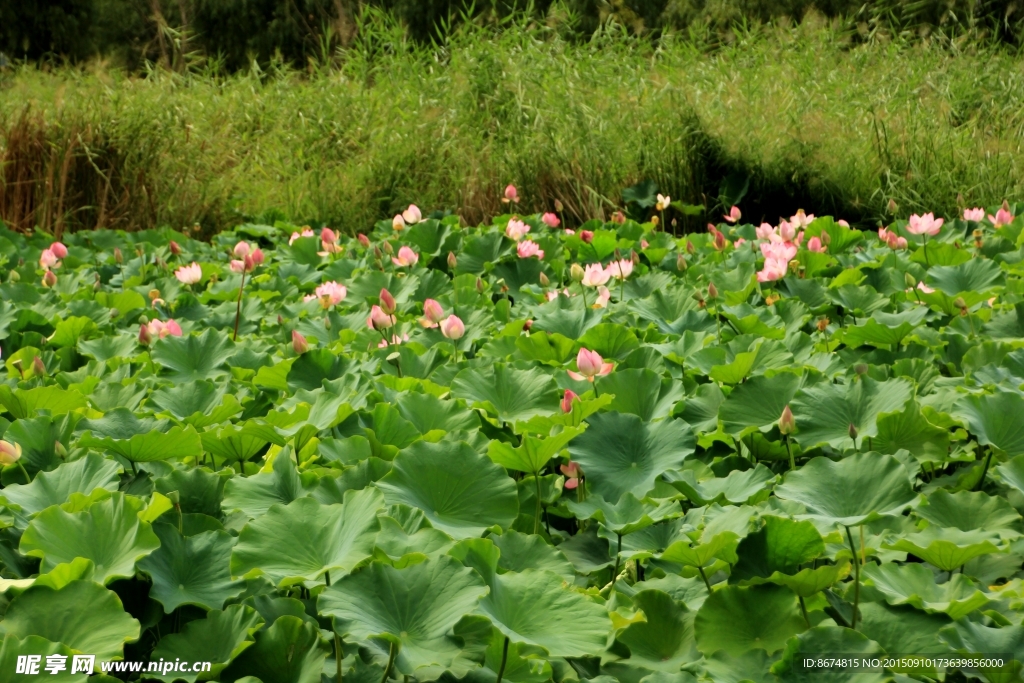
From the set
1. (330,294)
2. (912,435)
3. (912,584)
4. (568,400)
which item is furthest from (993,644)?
(330,294)

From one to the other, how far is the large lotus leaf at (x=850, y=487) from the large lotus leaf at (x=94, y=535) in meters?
0.81

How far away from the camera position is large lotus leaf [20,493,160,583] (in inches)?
41.3

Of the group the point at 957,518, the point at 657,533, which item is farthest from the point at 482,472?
the point at 957,518

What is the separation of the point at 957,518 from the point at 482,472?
0.65 m

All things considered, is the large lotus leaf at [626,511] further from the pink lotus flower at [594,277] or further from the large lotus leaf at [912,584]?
the pink lotus flower at [594,277]

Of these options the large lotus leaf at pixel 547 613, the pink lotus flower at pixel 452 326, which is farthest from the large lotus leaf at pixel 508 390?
the large lotus leaf at pixel 547 613

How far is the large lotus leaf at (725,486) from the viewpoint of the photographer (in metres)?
1.28

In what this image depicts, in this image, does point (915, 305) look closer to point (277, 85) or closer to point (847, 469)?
point (847, 469)

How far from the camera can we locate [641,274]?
3.04m

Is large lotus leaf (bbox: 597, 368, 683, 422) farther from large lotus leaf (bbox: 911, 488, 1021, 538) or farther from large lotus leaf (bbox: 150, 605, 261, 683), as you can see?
large lotus leaf (bbox: 150, 605, 261, 683)

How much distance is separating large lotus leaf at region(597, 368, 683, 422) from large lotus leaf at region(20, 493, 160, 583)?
0.85 meters

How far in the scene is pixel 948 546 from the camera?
1.07 metres

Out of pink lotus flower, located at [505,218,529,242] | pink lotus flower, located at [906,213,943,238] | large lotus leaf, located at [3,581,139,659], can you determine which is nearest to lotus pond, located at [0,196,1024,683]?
large lotus leaf, located at [3,581,139,659]

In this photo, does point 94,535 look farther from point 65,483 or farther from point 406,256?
point 406,256
